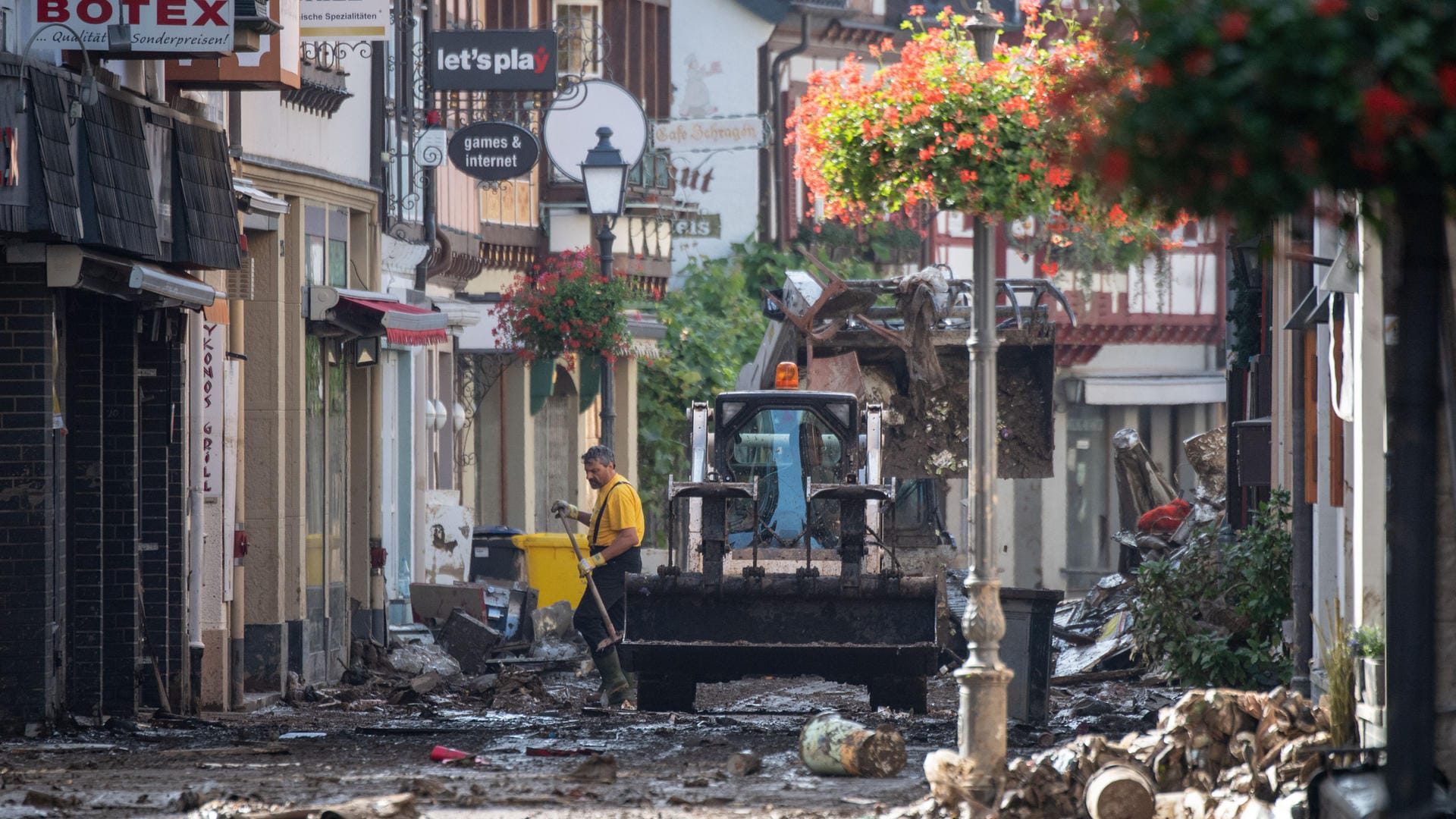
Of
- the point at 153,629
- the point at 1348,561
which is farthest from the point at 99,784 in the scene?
the point at 1348,561

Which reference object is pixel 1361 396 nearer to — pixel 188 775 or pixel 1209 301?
pixel 188 775

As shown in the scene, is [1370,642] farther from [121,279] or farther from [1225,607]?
→ [121,279]

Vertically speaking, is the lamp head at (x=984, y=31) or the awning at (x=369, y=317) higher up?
the lamp head at (x=984, y=31)

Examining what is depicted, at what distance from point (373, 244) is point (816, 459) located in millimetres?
4545

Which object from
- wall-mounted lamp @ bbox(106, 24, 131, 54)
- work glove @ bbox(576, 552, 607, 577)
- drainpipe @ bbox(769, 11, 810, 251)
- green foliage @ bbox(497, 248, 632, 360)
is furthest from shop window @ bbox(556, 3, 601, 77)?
wall-mounted lamp @ bbox(106, 24, 131, 54)

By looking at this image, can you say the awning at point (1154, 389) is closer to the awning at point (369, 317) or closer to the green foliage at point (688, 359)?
the green foliage at point (688, 359)

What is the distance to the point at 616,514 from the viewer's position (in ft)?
53.7

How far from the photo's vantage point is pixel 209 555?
15781 mm

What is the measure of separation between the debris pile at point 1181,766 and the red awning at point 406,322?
957 centimetres

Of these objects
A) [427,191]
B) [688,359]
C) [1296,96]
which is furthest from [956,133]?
[688,359]

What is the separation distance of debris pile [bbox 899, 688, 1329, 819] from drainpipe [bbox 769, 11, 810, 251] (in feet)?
90.6

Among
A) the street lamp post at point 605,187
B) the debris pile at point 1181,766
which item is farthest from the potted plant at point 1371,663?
the street lamp post at point 605,187

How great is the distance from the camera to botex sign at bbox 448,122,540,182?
21.8 m

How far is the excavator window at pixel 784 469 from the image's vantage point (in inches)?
704
